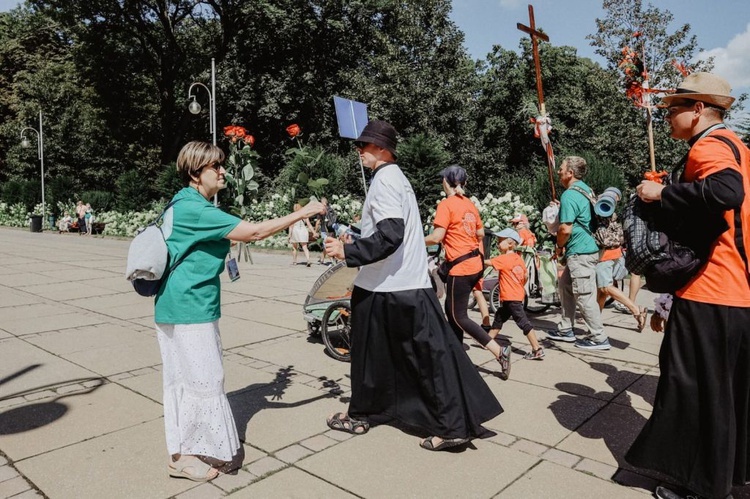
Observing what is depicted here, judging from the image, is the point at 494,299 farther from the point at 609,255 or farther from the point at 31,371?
the point at 31,371

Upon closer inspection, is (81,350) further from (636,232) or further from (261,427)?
(636,232)

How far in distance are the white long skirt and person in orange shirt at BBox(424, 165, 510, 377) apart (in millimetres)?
2421

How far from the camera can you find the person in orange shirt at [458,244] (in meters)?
5.27

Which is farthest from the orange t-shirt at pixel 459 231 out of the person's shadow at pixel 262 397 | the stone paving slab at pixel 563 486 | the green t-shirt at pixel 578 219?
the stone paving slab at pixel 563 486

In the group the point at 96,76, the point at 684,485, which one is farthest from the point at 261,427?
the point at 96,76

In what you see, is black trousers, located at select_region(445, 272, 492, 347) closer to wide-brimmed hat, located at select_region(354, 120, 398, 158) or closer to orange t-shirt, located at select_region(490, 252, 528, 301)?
orange t-shirt, located at select_region(490, 252, 528, 301)

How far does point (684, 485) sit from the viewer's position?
289 cm

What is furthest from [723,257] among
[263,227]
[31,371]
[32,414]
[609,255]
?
[31,371]

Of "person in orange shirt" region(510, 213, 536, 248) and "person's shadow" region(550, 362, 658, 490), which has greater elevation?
"person in orange shirt" region(510, 213, 536, 248)

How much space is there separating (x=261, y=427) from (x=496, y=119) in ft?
91.2

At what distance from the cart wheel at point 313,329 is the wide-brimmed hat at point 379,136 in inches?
121

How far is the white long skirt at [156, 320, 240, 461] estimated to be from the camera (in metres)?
3.26

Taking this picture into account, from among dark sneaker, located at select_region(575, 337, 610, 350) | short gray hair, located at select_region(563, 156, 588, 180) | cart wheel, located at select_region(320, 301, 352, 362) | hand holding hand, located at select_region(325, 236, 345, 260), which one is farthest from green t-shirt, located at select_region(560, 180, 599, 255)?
hand holding hand, located at select_region(325, 236, 345, 260)

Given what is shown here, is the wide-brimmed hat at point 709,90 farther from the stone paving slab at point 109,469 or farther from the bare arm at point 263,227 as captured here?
the stone paving slab at point 109,469
